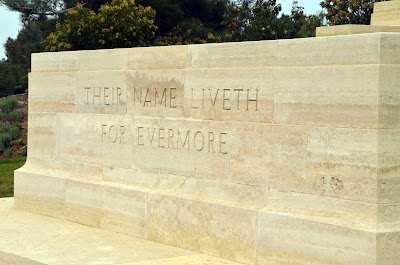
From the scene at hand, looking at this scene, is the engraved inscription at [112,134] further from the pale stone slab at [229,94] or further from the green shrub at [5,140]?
the green shrub at [5,140]

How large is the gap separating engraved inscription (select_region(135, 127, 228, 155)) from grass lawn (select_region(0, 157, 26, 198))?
7.57m

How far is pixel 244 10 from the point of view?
37.2 m

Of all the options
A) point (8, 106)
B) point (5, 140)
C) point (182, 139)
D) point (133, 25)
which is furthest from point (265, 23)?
point (182, 139)

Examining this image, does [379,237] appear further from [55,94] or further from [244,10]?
[244,10]

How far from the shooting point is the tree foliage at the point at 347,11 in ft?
122

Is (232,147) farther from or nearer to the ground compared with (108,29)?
nearer to the ground

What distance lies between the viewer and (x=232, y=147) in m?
9.00

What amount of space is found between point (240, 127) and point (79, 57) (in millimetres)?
3174

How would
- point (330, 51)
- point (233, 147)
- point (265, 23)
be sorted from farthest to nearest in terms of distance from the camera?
point (265, 23), point (233, 147), point (330, 51)

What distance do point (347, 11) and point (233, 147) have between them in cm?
2981

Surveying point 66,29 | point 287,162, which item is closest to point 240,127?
point 287,162

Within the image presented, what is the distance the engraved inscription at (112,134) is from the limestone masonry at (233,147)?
2cm

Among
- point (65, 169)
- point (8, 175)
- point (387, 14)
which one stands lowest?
point (8, 175)

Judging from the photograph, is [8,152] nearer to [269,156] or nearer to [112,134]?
[112,134]
